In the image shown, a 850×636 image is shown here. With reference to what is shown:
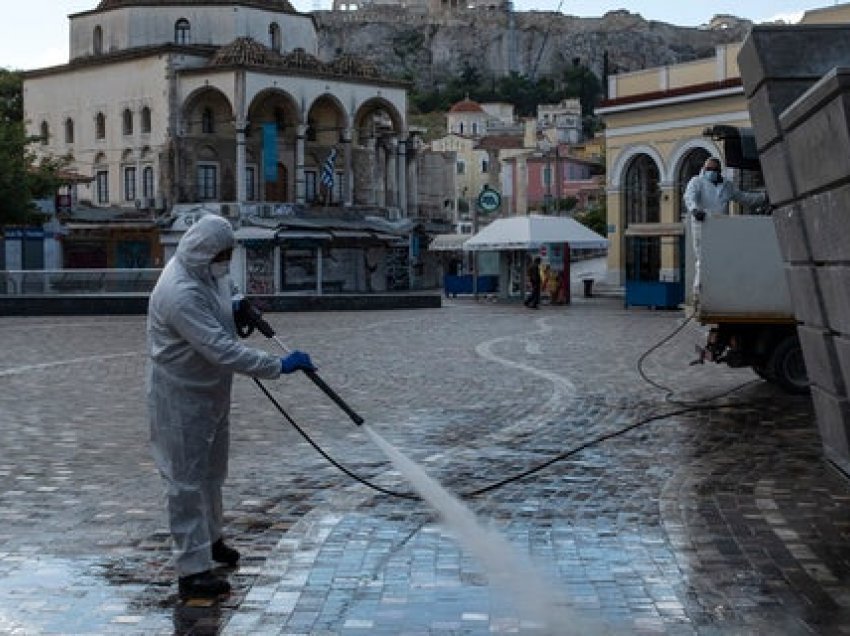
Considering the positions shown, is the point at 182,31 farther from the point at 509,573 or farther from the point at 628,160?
the point at 509,573

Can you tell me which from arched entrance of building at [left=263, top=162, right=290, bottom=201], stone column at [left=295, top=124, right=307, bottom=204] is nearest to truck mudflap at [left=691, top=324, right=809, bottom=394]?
stone column at [left=295, top=124, right=307, bottom=204]

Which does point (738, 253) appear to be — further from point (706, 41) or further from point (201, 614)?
point (706, 41)

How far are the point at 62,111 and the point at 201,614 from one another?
201 ft

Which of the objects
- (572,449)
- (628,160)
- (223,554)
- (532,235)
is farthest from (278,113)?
(223,554)

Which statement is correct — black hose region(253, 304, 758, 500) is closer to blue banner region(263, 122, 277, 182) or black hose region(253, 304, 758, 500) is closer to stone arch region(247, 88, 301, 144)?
blue banner region(263, 122, 277, 182)

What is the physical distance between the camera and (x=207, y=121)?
60.7 meters

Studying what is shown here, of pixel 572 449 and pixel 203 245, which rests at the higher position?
pixel 203 245

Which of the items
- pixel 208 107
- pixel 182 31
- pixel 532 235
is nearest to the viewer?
pixel 532 235

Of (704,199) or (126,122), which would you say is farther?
(126,122)

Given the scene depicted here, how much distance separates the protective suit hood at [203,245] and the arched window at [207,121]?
55.2 meters

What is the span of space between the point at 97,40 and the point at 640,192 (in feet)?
95.2

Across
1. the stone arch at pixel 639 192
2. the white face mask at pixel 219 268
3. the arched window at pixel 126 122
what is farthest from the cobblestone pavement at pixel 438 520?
the arched window at pixel 126 122

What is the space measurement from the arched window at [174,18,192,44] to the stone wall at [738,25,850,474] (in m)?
57.3

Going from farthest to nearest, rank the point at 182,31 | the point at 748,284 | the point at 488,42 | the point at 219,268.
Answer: the point at 488,42 < the point at 182,31 < the point at 748,284 < the point at 219,268
